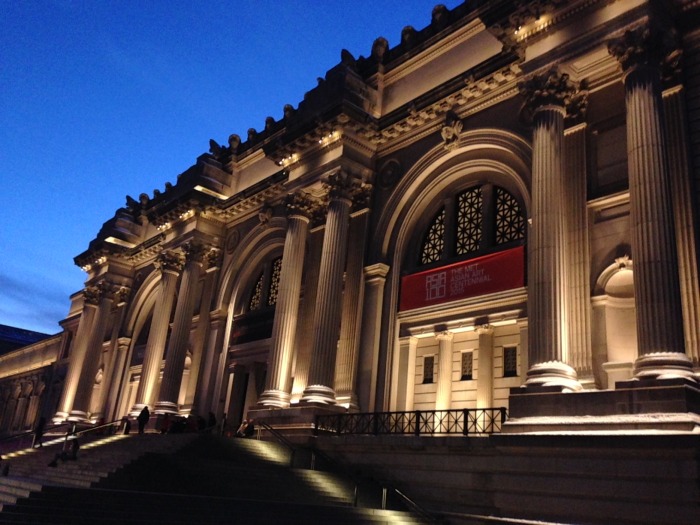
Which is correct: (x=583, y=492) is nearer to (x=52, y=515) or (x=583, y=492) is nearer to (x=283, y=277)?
(x=52, y=515)

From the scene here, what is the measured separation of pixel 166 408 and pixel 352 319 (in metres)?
10.4

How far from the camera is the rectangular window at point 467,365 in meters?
22.0

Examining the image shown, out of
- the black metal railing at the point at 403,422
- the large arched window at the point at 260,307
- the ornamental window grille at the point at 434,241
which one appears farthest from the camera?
the large arched window at the point at 260,307

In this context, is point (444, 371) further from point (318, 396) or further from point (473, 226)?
point (473, 226)

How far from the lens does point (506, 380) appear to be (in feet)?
68.1

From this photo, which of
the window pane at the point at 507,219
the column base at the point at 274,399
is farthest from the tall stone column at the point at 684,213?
the column base at the point at 274,399

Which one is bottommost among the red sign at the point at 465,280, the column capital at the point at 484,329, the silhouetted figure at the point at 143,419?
the silhouetted figure at the point at 143,419

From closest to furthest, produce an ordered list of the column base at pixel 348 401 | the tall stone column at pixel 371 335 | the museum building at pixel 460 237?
the museum building at pixel 460 237
the column base at pixel 348 401
the tall stone column at pixel 371 335

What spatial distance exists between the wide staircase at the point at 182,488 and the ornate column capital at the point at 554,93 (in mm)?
11392

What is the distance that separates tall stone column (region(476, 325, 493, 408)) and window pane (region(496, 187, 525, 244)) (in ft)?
9.93

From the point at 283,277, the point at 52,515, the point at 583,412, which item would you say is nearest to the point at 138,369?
the point at 283,277

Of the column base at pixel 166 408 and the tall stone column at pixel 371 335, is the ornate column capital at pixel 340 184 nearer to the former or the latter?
the tall stone column at pixel 371 335

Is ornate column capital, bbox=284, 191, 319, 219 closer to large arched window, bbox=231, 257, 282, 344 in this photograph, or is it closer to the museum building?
the museum building

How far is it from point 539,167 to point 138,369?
28.4 meters
